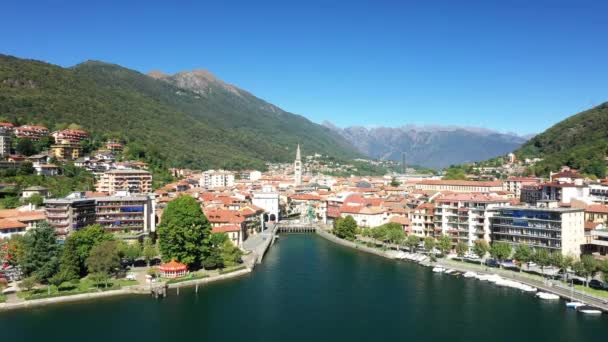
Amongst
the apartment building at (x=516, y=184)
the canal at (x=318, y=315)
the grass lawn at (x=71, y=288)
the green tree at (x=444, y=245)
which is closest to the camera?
the canal at (x=318, y=315)

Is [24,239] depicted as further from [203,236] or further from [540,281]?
[540,281]

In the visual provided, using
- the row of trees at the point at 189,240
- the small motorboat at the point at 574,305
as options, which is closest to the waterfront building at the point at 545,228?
the small motorboat at the point at 574,305

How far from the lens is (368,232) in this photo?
52875 mm

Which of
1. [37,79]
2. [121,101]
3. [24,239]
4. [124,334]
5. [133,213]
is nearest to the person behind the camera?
[124,334]

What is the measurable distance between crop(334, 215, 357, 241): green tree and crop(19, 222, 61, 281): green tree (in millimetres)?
29574

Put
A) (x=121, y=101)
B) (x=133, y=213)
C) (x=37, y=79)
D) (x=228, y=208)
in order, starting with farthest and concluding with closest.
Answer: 1. (x=121, y=101)
2. (x=37, y=79)
3. (x=228, y=208)
4. (x=133, y=213)

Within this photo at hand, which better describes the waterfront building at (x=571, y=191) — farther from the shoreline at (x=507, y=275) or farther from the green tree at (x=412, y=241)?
the shoreline at (x=507, y=275)

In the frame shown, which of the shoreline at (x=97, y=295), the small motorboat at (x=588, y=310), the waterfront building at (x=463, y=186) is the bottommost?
the small motorboat at (x=588, y=310)

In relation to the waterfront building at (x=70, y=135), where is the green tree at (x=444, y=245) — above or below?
below

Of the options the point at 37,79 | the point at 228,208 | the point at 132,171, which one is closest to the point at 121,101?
the point at 37,79

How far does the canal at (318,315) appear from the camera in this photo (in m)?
25.5

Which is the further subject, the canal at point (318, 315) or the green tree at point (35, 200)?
the green tree at point (35, 200)

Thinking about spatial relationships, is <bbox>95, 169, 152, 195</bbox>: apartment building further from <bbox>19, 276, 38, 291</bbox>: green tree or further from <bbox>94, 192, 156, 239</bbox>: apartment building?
<bbox>19, 276, 38, 291</bbox>: green tree

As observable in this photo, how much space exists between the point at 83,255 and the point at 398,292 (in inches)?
818
